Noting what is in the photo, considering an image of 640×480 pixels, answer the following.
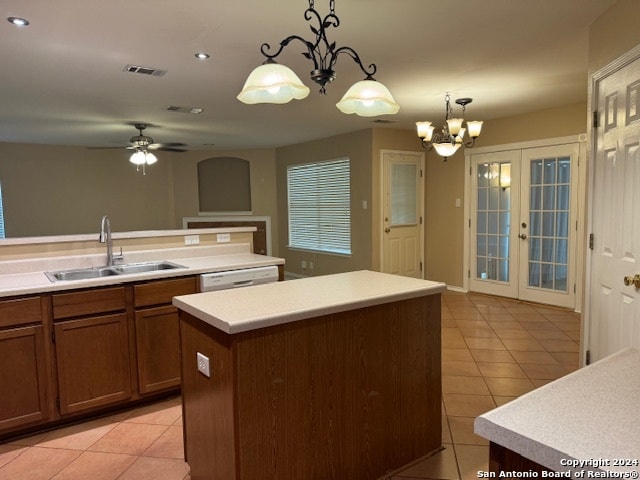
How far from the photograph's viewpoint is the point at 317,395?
182 centimetres

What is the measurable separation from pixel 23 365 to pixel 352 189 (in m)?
4.71

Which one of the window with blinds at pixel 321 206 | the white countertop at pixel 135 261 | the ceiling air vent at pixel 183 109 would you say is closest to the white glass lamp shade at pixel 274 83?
the white countertop at pixel 135 261

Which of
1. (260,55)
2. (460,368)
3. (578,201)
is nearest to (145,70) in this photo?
(260,55)

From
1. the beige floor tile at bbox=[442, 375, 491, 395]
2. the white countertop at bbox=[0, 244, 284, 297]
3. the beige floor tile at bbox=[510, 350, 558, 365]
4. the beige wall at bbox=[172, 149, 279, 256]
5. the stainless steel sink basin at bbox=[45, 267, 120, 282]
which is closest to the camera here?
the white countertop at bbox=[0, 244, 284, 297]

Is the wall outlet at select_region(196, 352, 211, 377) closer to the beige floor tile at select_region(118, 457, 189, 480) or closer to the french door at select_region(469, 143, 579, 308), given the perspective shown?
the beige floor tile at select_region(118, 457, 189, 480)

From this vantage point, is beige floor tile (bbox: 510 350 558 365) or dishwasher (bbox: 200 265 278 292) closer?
dishwasher (bbox: 200 265 278 292)

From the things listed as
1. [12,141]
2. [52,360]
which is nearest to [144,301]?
[52,360]

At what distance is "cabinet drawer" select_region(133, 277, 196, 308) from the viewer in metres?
2.77

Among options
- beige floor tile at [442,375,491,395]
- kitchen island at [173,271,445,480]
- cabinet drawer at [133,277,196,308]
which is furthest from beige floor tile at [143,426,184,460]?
beige floor tile at [442,375,491,395]

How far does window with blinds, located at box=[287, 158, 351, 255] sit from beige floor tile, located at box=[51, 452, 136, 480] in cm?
459

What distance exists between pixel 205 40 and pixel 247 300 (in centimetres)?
186

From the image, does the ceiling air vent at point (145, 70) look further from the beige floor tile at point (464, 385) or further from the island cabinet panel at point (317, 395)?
the beige floor tile at point (464, 385)

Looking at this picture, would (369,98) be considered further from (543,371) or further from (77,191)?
(77,191)

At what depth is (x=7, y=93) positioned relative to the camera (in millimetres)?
3969
